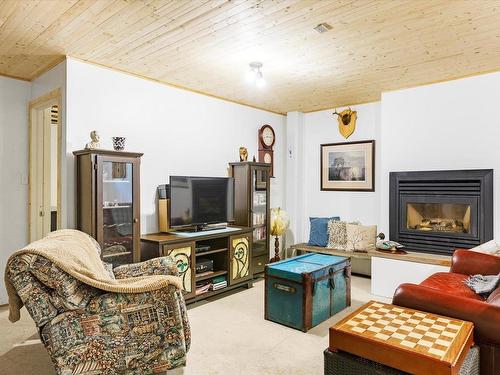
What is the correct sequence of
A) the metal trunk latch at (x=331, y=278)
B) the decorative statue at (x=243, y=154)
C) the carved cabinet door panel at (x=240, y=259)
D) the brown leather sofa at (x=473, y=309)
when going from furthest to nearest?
the decorative statue at (x=243, y=154) < the carved cabinet door panel at (x=240, y=259) < the metal trunk latch at (x=331, y=278) < the brown leather sofa at (x=473, y=309)

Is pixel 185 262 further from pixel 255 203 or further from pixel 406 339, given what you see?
pixel 406 339

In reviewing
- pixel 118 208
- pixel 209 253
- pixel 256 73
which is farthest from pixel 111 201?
pixel 256 73

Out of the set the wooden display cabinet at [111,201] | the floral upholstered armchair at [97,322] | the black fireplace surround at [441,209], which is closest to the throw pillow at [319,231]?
the black fireplace surround at [441,209]

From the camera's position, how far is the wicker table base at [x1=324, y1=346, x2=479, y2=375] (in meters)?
1.68

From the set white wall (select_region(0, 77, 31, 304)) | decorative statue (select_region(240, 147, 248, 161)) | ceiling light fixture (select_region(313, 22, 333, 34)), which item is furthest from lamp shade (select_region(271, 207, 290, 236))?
white wall (select_region(0, 77, 31, 304))

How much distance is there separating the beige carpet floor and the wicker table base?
0.65 meters

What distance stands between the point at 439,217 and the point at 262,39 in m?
2.94

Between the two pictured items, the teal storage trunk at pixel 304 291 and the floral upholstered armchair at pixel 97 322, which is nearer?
the floral upholstered armchair at pixel 97 322

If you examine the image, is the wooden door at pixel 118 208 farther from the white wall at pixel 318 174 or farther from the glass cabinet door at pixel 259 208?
the white wall at pixel 318 174

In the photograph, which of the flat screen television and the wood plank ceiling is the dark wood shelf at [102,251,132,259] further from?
the wood plank ceiling

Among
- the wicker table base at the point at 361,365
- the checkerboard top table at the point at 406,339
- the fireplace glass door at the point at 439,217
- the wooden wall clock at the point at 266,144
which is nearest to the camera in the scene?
the checkerboard top table at the point at 406,339

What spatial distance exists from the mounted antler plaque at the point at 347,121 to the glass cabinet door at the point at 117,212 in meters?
3.20

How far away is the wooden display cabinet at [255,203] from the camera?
15.4ft

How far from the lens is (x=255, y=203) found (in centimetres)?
486
